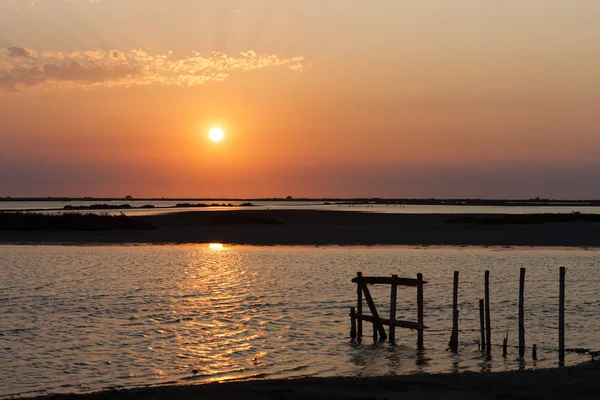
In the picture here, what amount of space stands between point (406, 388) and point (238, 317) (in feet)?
36.9

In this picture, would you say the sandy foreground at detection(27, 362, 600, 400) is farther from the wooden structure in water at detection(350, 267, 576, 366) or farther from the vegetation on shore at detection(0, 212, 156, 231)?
the vegetation on shore at detection(0, 212, 156, 231)

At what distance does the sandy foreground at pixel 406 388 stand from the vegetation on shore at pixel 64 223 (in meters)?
59.6

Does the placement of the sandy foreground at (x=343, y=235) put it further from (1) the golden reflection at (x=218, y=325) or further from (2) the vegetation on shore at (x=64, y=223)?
(1) the golden reflection at (x=218, y=325)

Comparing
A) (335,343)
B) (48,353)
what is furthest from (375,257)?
(48,353)

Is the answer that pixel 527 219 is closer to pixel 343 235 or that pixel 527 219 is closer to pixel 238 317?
pixel 343 235

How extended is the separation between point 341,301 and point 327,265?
13.6 meters

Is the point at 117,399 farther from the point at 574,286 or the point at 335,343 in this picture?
the point at 574,286

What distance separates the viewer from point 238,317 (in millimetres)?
24312

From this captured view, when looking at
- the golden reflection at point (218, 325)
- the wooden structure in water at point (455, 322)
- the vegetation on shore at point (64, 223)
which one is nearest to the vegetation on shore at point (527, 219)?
the vegetation on shore at point (64, 223)

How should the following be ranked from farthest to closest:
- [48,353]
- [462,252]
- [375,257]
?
[462,252] < [375,257] < [48,353]

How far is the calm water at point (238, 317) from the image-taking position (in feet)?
56.1

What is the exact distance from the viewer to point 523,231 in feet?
228

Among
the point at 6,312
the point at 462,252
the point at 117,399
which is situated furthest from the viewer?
the point at 462,252

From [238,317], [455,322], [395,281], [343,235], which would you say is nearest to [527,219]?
[343,235]
